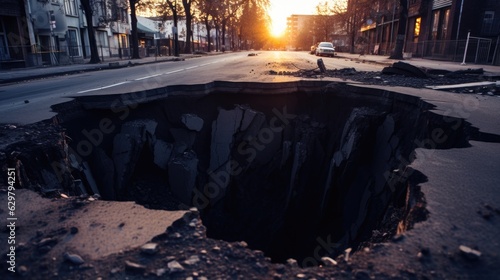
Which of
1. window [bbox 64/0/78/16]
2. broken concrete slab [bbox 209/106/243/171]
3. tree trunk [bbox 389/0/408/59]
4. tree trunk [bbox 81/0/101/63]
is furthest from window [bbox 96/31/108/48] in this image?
broken concrete slab [bbox 209/106/243/171]

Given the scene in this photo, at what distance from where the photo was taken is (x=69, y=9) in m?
30.2

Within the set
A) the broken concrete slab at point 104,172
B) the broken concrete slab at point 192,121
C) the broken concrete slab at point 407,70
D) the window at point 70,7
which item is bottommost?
the broken concrete slab at point 104,172

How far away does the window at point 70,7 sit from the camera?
29625 mm

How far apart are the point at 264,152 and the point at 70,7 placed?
30391mm

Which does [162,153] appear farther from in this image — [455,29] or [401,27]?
[455,29]

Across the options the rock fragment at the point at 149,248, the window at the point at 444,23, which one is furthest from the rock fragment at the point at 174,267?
the window at the point at 444,23

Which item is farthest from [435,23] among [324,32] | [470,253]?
[324,32]

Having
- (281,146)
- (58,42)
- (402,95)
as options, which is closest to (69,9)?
(58,42)

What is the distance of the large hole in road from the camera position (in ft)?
19.0

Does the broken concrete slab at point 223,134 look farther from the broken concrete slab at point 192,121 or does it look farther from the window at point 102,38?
the window at point 102,38

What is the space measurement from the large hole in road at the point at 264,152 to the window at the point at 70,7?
92.4 feet

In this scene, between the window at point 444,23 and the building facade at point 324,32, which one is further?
the building facade at point 324,32

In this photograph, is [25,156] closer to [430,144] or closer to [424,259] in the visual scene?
[424,259]

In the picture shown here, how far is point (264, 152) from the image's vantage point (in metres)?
8.06
